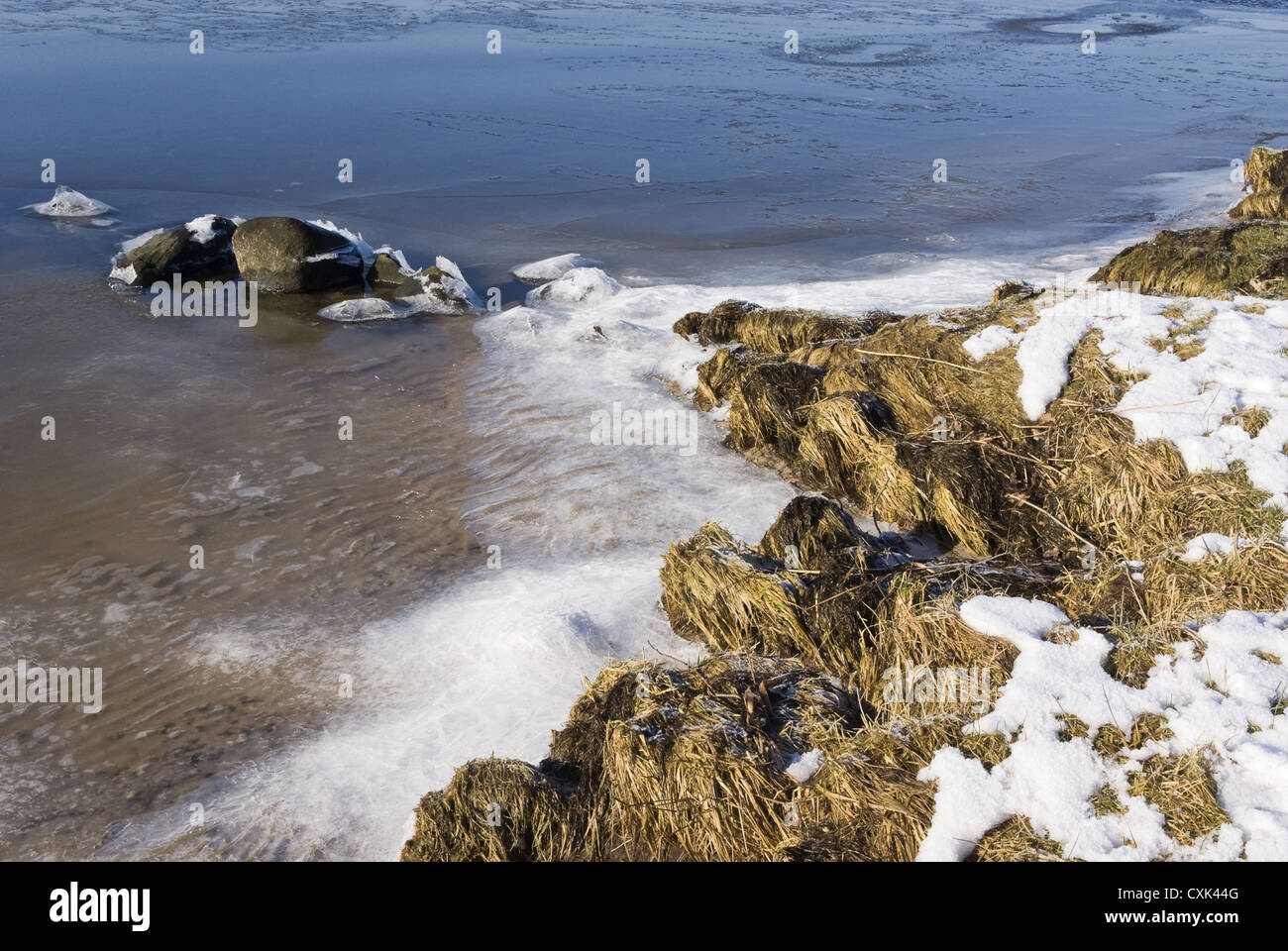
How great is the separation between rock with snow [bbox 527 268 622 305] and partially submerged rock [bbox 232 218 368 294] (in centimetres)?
239

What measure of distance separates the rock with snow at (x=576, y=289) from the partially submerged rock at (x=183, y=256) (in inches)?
156

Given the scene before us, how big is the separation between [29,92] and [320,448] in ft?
54.4

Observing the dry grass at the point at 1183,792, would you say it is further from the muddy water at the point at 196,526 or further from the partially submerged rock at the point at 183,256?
the partially submerged rock at the point at 183,256

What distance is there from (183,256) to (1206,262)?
11465 mm

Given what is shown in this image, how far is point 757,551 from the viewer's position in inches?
247

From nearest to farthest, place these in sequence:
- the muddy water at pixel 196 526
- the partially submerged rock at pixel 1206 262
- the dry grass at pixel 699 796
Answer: the dry grass at pixel 699 796 < the muddy water at pixel 196 526 < the partially submerged rock at pixel 1206 262

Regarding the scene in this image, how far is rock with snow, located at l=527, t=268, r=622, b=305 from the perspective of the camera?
39.2 feet

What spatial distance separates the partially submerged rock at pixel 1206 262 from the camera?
9719 mm

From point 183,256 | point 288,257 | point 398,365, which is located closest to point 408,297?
point 288,257

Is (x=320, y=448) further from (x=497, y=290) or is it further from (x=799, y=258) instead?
(x=799, y=258)

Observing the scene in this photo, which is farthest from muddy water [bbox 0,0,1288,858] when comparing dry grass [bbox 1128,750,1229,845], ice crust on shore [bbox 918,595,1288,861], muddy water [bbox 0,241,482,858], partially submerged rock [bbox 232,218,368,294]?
dry grass [bbox 1128,750,1229,845]

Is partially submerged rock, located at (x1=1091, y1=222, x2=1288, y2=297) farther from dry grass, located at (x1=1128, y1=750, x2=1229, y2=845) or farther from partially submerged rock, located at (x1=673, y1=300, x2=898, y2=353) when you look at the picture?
dry grass, located at (x1=1128, y1=750, x2=1229, y2=845)

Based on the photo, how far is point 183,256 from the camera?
40.1 feet

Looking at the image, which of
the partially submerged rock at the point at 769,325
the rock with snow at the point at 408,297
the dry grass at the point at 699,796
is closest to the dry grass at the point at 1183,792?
the dry grass at the point at 699,796
